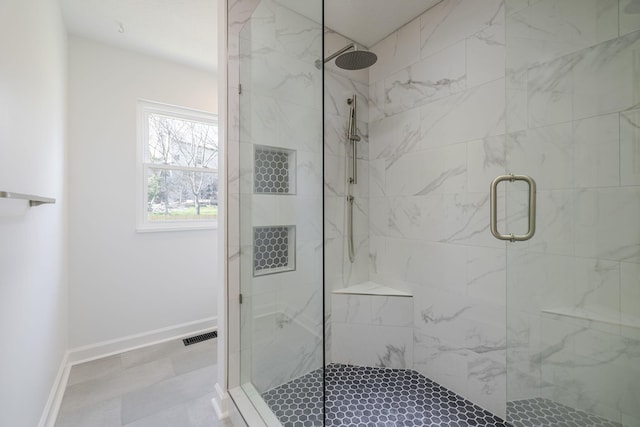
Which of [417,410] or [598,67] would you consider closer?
[598,67]

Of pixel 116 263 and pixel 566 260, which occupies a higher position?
pixel 566 260

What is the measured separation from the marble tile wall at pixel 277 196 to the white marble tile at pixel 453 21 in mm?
1126

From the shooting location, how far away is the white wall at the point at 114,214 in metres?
2.21

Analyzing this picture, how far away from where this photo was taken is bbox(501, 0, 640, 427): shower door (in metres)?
0.92

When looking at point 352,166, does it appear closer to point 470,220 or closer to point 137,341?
point 470,220

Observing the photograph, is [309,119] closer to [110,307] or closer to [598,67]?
[598,67]

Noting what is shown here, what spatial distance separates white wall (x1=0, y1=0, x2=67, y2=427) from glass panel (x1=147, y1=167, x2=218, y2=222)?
74 centimetres

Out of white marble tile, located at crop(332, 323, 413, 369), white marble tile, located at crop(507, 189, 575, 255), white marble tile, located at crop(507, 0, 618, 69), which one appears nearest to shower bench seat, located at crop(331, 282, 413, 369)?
white marble tile, located at crop(332, 323, 413, 369)

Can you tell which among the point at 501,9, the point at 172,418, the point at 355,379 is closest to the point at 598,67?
the point at 501,9

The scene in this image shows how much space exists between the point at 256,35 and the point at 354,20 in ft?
3.07

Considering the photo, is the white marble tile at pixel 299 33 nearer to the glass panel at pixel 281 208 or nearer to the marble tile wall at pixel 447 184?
the glass panel at pixel 281 208

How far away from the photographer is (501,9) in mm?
1592

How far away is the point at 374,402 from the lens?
171cm

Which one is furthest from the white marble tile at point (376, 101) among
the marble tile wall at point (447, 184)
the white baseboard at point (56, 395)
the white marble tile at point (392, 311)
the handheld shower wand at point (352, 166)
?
the white baseboard at point (56, 395)
